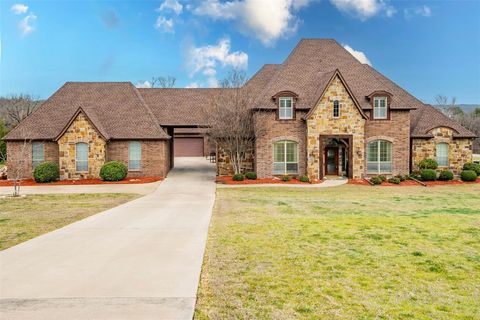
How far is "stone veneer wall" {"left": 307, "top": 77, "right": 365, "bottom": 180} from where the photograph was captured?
25.9m

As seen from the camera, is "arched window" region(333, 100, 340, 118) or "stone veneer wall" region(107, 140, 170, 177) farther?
"stone veneer wall" region(107, 140, 170, 177)

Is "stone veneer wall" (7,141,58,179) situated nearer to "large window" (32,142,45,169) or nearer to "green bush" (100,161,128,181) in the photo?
"large window" (32,142,45,169)

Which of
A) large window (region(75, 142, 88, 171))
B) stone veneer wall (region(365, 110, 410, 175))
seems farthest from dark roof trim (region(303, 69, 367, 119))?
large window (region(75, 142, 88, 171))

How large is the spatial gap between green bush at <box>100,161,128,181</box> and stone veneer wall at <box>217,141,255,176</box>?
7.48m

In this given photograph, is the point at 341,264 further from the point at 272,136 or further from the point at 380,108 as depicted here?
the point at 380,108

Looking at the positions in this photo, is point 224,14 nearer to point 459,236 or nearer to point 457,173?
point 457,173

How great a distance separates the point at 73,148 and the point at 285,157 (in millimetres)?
15762

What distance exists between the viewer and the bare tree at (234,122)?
2616cm

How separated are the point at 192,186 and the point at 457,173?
2098cm

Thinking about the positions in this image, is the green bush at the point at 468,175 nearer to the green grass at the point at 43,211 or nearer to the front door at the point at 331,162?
the front door at the point at 331,162

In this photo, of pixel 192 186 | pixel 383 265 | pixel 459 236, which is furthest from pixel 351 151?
pixel 383 265

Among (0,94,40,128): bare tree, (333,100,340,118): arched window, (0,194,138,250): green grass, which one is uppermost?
(0,94,40,128): bare tree

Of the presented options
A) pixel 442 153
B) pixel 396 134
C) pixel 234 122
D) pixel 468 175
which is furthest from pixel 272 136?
pixel 468 175

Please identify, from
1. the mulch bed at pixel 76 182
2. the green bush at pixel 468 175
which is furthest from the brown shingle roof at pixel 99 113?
the green bush at pixel 468 175
